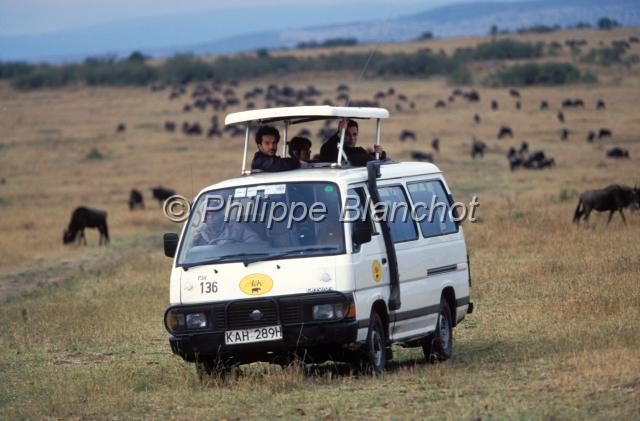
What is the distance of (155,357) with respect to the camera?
1246cm

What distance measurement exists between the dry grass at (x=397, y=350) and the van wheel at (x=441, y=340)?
0.57ft

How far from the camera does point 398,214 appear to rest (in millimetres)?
10844

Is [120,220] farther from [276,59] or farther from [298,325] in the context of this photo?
[276,59]

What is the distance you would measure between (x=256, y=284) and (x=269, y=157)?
1773 millimetres

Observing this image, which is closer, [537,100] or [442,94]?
[537,100]

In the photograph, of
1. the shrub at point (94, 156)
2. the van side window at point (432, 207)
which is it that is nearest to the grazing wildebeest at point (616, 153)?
the shrub at point (94, 156)

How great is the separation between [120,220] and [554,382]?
2358 centimetres

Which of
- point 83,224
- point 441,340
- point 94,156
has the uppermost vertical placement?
point 441,340

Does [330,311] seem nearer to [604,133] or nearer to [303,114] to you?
[303,114]

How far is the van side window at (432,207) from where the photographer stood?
11.2 m

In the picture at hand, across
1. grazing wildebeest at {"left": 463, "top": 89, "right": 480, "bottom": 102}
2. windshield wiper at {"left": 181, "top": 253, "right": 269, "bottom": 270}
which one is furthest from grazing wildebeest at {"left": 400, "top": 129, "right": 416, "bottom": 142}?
windshield wiper at {"left": 181, "top": 253, "right": 269, "bottom": 270}

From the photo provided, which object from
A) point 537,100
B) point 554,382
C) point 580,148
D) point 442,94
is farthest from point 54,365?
point 442,94

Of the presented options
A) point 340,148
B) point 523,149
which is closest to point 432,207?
point 340,148

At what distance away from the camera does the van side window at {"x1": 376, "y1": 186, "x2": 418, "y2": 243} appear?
1065cm
